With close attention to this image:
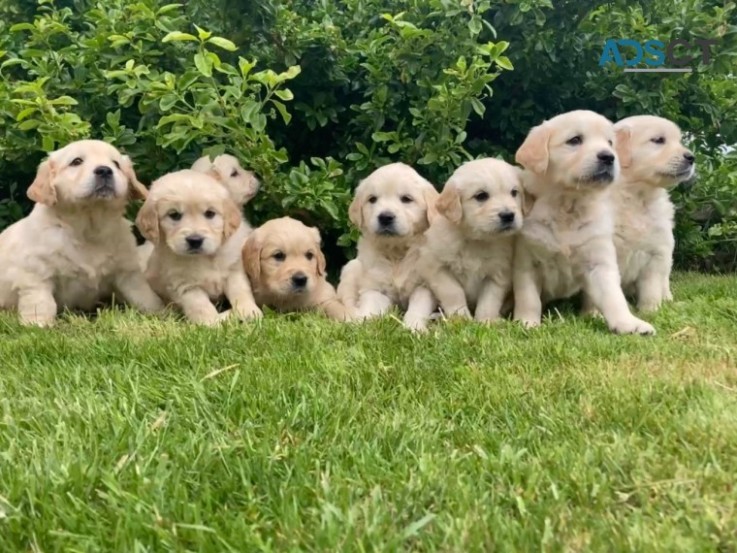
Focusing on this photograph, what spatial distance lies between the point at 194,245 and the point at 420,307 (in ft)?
4.73

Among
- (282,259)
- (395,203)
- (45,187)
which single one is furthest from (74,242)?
(395,203)

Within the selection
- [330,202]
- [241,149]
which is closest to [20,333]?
[241,149]

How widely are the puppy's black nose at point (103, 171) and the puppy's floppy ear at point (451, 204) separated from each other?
6.53 ft

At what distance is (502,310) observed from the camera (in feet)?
15.6

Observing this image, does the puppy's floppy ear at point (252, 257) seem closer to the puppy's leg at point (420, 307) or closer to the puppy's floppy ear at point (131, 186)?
the puppy's floppy ear at point (131, 186)

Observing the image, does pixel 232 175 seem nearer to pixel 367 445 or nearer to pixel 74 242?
pixel 74 242

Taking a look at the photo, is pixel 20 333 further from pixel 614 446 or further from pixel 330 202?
pixel 614 446

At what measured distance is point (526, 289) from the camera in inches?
174

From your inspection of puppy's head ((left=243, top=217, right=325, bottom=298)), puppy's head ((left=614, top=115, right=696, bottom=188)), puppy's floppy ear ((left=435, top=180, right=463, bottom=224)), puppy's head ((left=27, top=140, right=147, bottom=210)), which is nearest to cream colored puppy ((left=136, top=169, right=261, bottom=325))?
puppy's head ((left=243, top=217, right=325, bottom=298))

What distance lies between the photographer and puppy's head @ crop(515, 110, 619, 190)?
4.21 meters

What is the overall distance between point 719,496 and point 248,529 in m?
1.12

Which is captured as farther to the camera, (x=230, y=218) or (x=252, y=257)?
(x=252, y=257)

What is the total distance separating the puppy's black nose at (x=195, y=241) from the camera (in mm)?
4457

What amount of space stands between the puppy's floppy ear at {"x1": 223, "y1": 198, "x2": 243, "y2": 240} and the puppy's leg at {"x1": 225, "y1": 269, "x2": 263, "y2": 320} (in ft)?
0.88
